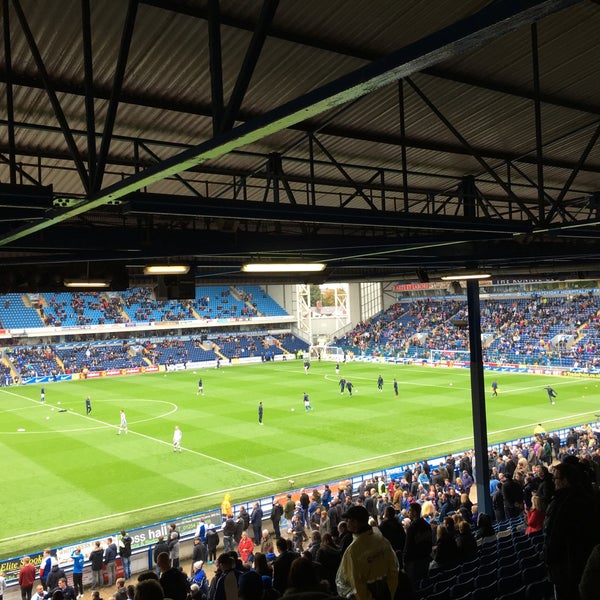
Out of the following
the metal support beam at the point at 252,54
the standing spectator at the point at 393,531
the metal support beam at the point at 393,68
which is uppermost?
the metal support beam at the point at 252,54

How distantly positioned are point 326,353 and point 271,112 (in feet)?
214

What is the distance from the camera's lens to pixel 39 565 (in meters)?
15.6

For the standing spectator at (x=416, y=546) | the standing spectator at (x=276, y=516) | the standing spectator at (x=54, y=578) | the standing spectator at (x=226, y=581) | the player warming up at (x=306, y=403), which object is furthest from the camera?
the player warming up at (x=306, y=403)

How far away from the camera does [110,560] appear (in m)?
16.0

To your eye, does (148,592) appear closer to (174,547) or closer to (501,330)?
(174,547)

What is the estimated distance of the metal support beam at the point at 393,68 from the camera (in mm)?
3305

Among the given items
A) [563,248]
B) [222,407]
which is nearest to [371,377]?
[222,407]

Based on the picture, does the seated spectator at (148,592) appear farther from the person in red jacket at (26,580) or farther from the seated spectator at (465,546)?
the person in red jacket at (26,580)

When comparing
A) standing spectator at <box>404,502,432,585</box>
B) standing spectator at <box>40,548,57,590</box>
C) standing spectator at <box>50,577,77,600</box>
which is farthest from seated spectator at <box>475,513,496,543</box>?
standing spectator at <box>40,548,57,590</box>

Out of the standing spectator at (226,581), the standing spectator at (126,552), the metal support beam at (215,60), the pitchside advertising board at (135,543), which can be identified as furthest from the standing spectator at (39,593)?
the metal support beam at (215,60)

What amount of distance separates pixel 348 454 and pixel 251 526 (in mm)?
8591

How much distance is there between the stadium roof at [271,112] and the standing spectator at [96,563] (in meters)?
6.67

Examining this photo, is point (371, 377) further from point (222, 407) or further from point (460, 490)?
point (460, 490)

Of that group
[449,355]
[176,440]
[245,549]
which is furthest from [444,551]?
[449,355]
